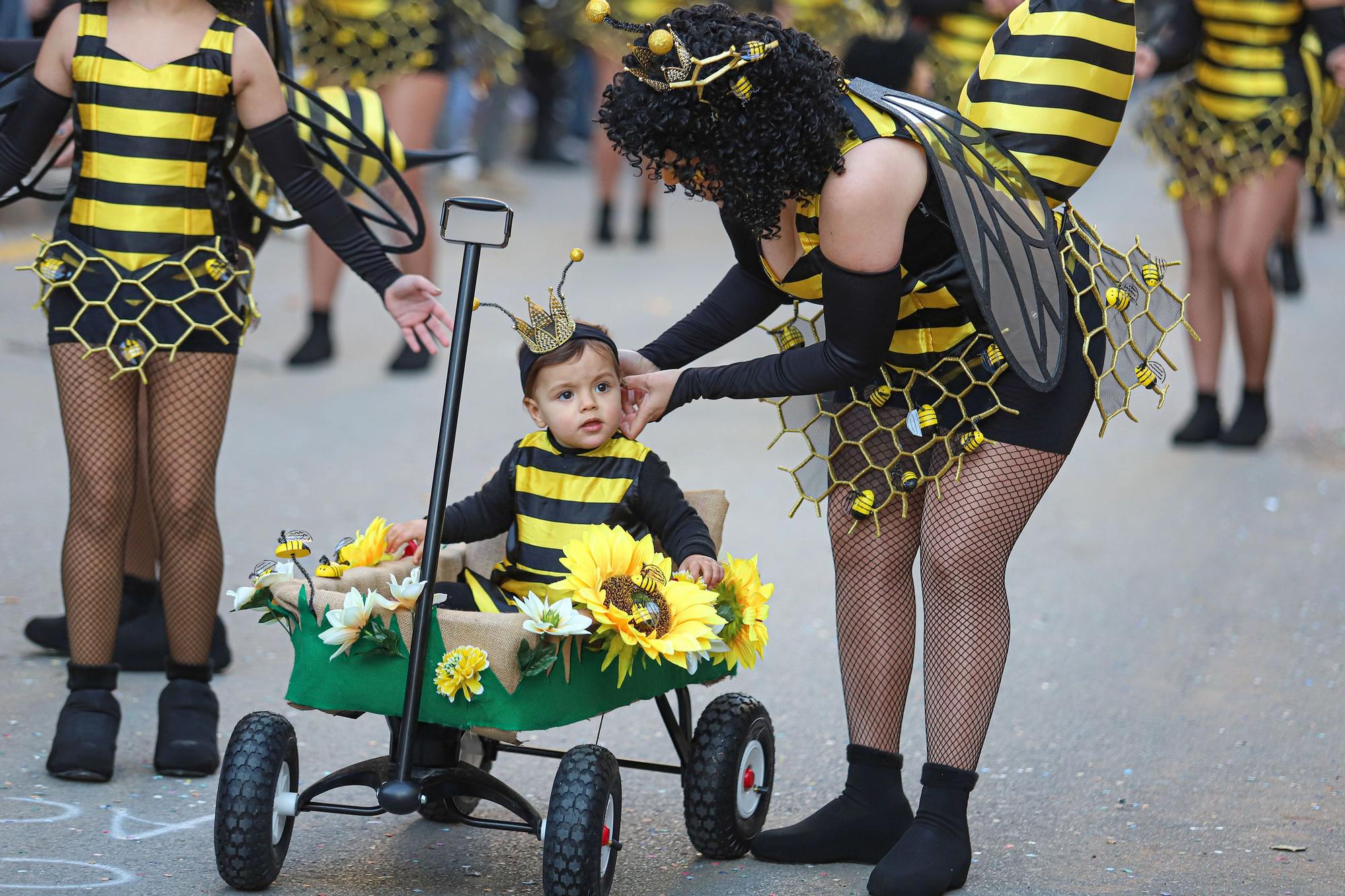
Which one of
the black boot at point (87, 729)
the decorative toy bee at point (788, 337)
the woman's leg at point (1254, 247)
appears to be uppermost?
the woman's leg at point (1254, 247)

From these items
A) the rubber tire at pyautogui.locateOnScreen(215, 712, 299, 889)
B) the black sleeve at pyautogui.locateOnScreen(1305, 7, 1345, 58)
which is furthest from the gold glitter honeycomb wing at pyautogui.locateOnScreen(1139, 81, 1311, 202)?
the rubber tire at pyautogui.locateOnScreen(215, 712, 299, 889)

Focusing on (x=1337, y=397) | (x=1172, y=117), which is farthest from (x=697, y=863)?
(x=1337, y=397)

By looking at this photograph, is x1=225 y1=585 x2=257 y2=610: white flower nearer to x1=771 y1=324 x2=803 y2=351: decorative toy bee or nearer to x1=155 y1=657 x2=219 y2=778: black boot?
x1=155 y1=657 x2=219 y2=778: black boot

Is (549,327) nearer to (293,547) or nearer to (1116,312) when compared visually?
(293,547)

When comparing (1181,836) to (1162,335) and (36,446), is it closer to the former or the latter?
(1162,335)

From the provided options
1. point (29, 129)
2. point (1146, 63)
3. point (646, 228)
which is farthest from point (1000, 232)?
point (646, 228)

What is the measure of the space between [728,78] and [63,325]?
5.17 feet

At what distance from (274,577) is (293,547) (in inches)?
5.2

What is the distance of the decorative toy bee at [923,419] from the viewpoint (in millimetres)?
3059

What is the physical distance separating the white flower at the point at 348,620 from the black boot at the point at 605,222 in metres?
6.63

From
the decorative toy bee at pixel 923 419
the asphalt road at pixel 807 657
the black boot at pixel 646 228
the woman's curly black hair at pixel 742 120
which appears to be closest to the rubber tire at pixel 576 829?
the asphalt road at pixel 807 657

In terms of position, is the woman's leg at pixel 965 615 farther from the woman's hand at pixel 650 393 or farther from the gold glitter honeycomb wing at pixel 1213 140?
the gold glitter honeycomb wing at pixel 1213 140

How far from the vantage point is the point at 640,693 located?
2934mm

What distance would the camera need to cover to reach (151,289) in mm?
3430
